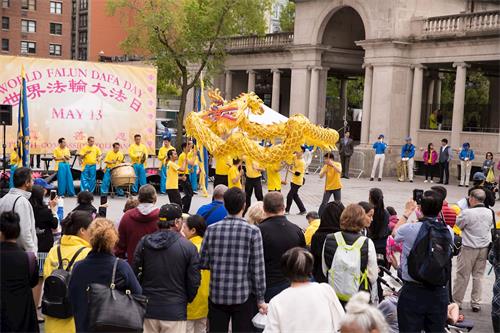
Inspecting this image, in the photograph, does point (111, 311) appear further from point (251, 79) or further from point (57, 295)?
point (251, 79)

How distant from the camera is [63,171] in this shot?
2089 cm

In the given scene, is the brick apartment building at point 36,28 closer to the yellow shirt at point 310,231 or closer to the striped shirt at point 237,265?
the yellow shirt at point 310,231

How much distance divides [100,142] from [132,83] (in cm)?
239

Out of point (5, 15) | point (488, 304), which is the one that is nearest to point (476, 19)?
point (488, 304)

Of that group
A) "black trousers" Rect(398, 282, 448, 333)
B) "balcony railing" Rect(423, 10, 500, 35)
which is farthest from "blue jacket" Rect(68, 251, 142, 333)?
"balcony railing" Rect(423, 10, 500, 35)

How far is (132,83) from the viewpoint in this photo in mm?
25062

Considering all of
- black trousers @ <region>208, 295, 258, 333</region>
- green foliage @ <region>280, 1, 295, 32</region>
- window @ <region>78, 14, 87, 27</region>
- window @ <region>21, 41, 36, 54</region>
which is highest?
window @ <region>78, 14, 87, 27</region>

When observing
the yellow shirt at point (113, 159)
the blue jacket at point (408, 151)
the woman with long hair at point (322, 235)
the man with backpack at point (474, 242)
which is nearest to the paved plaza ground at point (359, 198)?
the man with backpack at point (474, 242)

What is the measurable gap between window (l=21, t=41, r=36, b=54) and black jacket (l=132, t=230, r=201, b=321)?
80668mm

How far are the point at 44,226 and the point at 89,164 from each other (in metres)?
12.6

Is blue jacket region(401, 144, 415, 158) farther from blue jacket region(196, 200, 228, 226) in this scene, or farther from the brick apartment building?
the brick apartment building

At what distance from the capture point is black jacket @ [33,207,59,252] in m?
9.00

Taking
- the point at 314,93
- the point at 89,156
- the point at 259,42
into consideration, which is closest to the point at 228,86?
the point at 259,42

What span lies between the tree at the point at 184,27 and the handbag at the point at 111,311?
31165 mm
